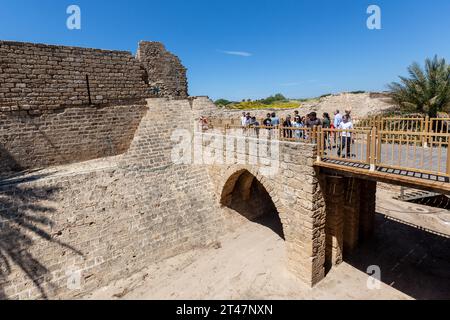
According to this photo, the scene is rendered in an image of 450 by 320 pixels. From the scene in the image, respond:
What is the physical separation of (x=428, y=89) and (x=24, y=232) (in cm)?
1814

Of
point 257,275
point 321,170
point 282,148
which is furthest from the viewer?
point 257,275

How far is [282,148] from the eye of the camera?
786 centimetres

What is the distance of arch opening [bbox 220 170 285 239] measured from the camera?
37.0ft

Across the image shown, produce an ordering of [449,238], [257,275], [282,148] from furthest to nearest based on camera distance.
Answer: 1. [449,238]
2. [257,275]
3. [282,148]

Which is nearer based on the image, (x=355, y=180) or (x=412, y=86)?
(x=355, y=180)

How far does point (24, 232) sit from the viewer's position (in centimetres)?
741

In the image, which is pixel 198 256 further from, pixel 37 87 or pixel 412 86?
pixel 412 86

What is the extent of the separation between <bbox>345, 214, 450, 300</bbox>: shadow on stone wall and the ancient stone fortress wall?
10.7 m

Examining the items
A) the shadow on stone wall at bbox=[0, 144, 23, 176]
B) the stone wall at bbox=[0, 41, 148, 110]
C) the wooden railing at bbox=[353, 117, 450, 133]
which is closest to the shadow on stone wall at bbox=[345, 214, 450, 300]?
the wooden railing at bbox=[353, 117, 450, 133]

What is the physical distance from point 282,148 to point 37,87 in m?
→ 9.04

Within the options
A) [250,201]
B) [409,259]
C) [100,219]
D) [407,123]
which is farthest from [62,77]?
[409,259]

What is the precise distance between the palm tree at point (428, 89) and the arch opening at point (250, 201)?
9.44 meters

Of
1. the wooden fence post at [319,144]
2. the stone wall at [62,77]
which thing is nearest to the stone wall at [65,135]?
the stone wall at [62,77]

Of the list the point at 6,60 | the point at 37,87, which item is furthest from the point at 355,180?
the point at 6,60
